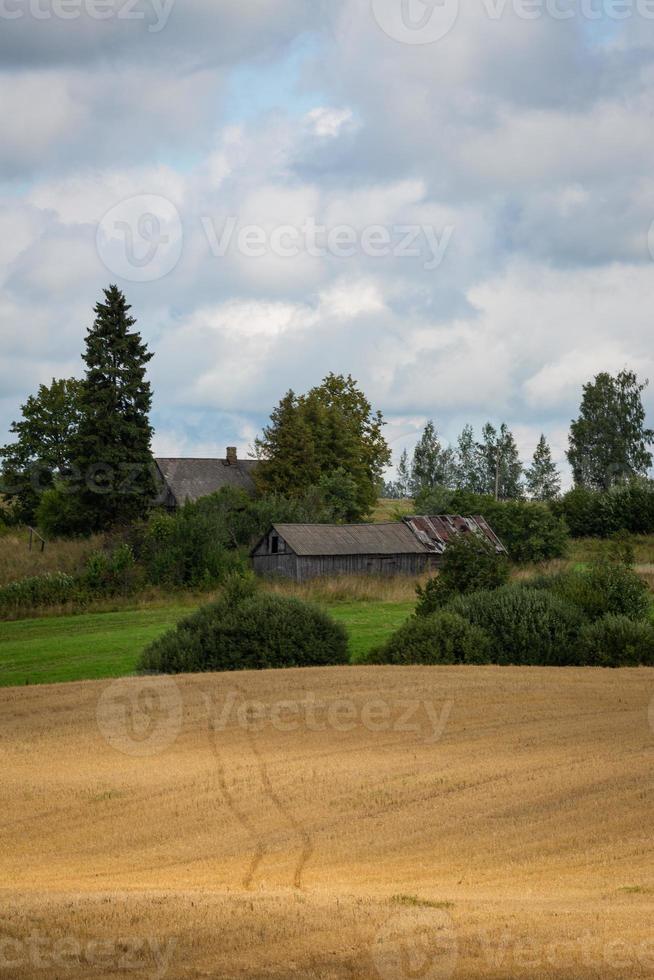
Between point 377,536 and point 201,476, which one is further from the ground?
point 201,476

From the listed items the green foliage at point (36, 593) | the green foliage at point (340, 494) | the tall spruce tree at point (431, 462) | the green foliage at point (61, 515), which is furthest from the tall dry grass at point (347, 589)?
the tall spruce tree at point (431, 462)

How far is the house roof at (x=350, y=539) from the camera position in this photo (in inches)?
2084

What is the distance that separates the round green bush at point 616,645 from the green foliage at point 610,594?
100 cm

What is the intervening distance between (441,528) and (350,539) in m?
6.32

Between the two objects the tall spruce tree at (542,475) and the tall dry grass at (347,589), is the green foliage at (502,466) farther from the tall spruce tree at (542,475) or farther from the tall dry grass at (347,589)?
the tall dry grass at (347,589)

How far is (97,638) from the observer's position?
35875 mm

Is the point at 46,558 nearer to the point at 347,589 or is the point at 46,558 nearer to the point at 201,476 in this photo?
the point at 347,589

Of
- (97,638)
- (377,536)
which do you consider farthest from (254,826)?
(377,536)

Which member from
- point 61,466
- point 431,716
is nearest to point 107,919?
point 431,716

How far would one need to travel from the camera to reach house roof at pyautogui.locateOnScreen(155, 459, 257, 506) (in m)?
73.4

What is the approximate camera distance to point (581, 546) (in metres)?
66.8

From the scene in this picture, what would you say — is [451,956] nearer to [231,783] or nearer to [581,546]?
[231,783]

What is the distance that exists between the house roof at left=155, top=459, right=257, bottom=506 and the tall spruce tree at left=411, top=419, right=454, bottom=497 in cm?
3810

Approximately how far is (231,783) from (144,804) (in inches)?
57.7
